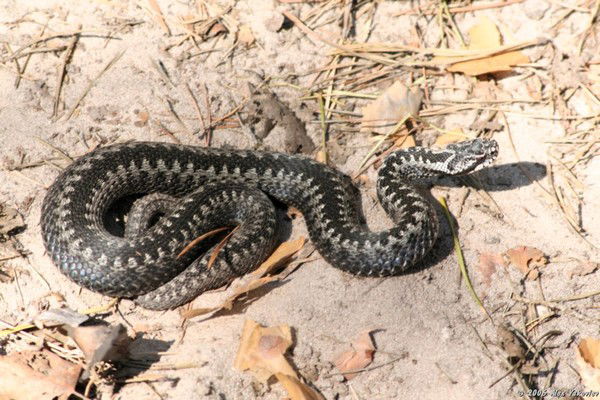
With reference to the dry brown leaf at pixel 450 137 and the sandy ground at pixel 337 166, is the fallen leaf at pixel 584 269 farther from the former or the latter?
the dry brown leaf at pixel 450 137

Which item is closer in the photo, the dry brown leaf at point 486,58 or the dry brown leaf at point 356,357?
the dry brown leaf at point 356,357

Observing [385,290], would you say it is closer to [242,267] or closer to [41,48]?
[242,267]

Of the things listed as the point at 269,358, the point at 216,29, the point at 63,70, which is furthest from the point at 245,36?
the point at 269,358

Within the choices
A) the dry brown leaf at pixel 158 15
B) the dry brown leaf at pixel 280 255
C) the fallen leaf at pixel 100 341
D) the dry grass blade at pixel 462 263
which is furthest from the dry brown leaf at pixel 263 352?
the dry brown leaf at pixel 158 15

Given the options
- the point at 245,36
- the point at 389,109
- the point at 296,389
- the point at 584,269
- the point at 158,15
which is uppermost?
the point at 158,15

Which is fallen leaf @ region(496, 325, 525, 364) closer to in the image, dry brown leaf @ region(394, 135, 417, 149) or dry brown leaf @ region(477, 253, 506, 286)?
dry brown leaf @ region(477, 253, 506, 286)

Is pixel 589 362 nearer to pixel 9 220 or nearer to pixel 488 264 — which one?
pixel 488 264
